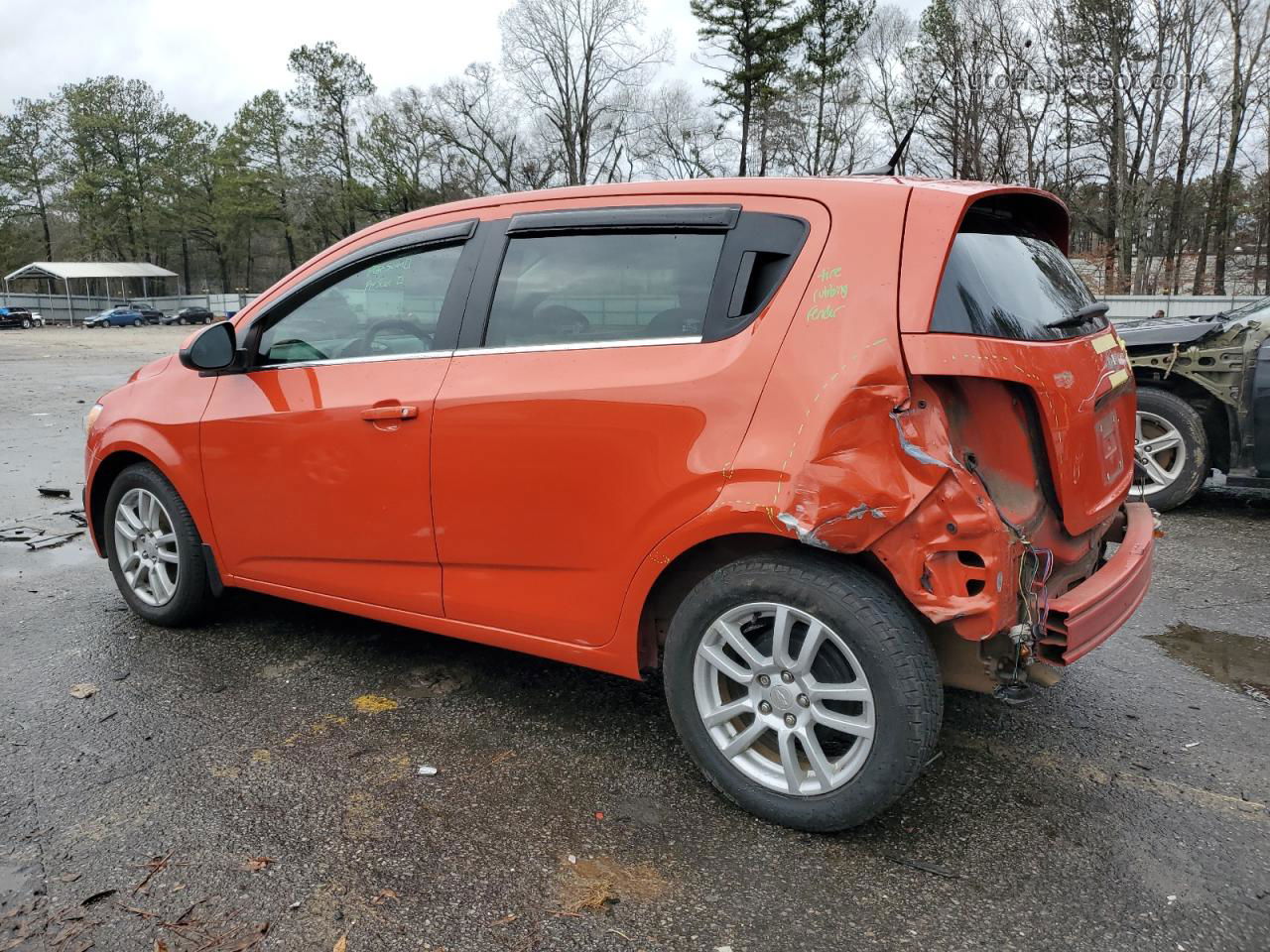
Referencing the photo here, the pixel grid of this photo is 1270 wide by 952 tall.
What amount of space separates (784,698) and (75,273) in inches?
2561

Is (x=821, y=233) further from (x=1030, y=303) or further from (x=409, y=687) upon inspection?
(x=409, y=687)

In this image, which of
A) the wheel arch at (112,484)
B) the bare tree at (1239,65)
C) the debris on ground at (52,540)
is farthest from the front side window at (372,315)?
the bare tree at (1239,65)

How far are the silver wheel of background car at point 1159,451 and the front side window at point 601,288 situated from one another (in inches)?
178

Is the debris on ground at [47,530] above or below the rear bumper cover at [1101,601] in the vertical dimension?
below

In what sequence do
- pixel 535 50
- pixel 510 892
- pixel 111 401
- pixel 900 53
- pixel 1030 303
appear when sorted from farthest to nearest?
pixel 535 50 < pixel 900 53 < pixel 111 401 < pixel 1030 303 < pixel 510 892

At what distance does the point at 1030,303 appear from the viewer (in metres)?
2.64

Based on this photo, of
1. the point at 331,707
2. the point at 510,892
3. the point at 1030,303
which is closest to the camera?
the point at 510,892

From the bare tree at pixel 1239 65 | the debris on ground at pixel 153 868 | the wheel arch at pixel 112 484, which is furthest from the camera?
the bare tree at pixel 1239 65

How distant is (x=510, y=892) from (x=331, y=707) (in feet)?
4.36

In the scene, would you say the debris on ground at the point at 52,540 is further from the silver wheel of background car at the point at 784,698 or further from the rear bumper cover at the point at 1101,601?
the rear bumper cover at the point at 1101,601

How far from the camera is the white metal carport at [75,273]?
5475 centimetres

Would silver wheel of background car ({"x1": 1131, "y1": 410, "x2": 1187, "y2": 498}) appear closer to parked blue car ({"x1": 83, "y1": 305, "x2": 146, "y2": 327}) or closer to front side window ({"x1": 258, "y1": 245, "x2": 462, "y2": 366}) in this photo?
front side window ({"x1": 258, "y1": 245, "x2": 462, "y2": 366})

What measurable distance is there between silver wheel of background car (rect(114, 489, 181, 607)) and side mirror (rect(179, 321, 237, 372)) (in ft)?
2.46

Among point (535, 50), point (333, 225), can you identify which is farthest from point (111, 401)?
point (333, 225)
